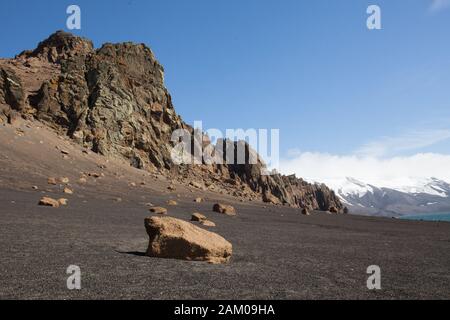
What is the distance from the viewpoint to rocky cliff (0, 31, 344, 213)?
52166mm

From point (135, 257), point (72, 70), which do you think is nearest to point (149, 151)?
point (72, 70)

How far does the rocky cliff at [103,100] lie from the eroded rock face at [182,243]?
41.5 meters

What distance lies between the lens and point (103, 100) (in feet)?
190

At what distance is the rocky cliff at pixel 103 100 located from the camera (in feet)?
171

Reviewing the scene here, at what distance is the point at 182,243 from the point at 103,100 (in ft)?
174

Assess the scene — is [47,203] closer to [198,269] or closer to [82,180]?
[198,269]

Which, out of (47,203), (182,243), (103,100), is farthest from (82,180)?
(182,243)

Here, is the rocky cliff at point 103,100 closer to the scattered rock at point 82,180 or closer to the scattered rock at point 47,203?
the scattered rock at point 82,180

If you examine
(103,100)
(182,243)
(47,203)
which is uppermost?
(103,100)

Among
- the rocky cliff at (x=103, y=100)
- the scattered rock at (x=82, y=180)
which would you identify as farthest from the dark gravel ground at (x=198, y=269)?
the rocky cliff at (x=103, y=100)

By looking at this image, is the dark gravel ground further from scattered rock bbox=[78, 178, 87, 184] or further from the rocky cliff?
the rocky cliff

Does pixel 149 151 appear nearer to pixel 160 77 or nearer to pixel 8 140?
pixel 160 77

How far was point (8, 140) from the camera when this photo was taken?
124ft

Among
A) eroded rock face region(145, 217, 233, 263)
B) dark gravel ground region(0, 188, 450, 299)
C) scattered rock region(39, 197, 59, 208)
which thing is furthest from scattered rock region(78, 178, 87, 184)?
eroded rock face region(145, 217, 233, 263)
